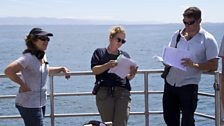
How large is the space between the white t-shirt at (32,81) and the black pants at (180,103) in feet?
4.90

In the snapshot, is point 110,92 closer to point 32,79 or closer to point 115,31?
point 115,31

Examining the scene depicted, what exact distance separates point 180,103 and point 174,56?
0.57 metres

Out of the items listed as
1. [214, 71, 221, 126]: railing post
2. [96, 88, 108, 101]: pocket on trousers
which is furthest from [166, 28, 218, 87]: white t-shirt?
[96, 88, 108, 101]: pocket on trousers

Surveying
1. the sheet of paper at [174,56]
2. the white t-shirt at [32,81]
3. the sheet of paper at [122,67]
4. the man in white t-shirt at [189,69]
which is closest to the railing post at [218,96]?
the man in white t-shirt at [189,69]

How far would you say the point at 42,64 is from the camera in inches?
206

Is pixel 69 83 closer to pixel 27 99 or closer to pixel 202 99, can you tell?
pixel 202 99

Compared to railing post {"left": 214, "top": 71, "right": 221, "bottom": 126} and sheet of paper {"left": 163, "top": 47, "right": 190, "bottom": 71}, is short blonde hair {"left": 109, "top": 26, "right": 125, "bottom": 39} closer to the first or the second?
sheet of paper {"left": 163, "top": 47, "right": 190, "bottom": 71}

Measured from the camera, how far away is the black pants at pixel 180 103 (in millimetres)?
5758

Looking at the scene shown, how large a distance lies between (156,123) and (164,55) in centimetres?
858

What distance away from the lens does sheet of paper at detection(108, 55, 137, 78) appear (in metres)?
5.80

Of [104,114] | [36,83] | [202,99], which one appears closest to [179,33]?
[104,114]

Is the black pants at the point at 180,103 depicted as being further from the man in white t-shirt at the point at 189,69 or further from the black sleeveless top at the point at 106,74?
the black sleeveless top at the point at 106,74

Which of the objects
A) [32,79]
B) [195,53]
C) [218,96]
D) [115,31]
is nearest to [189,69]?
[195,53]

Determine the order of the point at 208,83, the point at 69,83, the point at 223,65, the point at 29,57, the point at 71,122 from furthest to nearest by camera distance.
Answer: the point at 69,83 → the point at 208,83 → the point at 71,122 → the point at 29,57 → the point at 223,65
